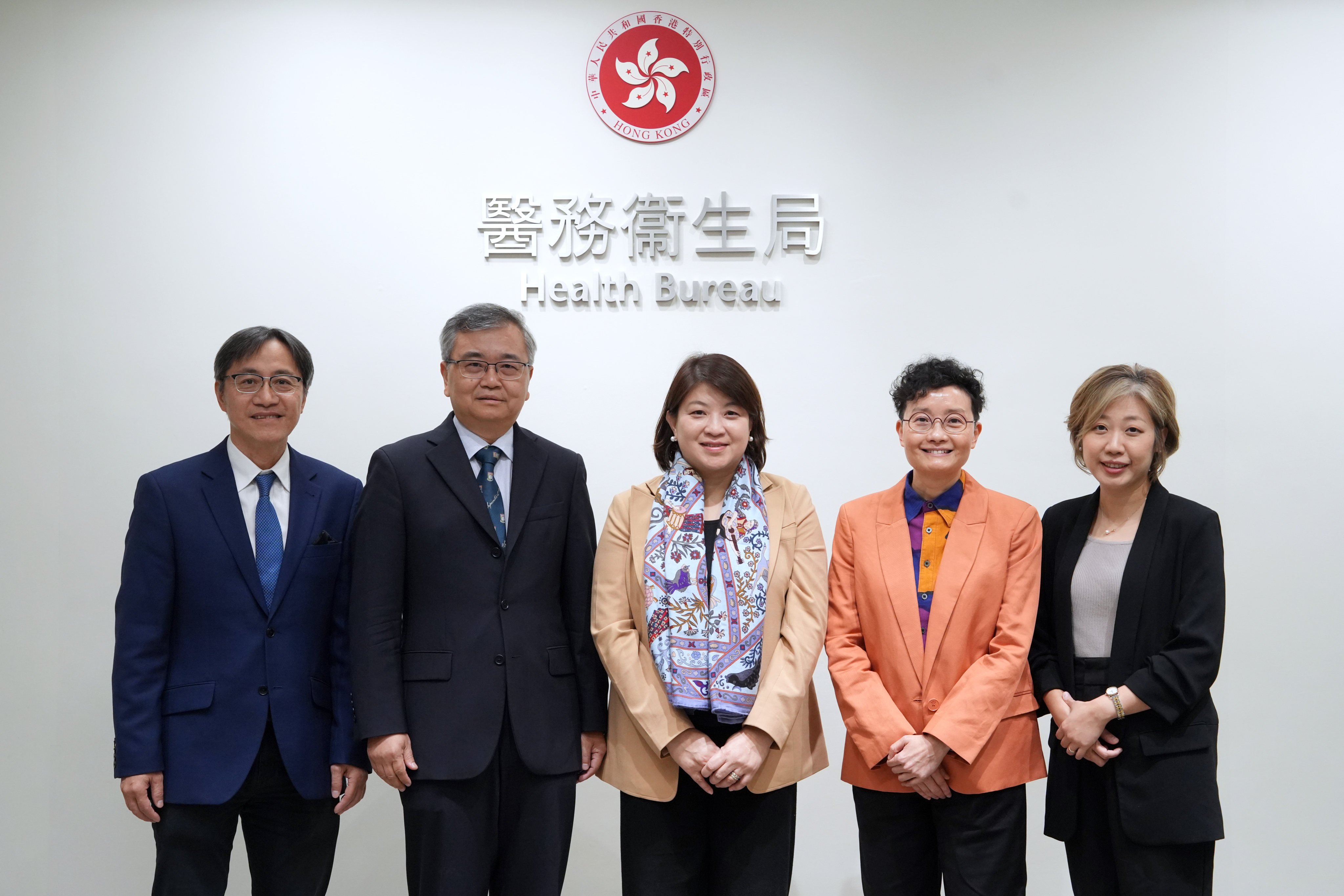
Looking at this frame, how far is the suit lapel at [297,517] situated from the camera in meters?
2.24

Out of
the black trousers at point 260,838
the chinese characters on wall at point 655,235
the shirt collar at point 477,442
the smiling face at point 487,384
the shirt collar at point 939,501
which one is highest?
the chinese characters on wall at point 655,235

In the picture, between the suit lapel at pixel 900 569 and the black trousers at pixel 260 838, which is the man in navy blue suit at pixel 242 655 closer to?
the black trousers at pixel 260 838

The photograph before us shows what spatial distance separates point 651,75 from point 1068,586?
2195mm

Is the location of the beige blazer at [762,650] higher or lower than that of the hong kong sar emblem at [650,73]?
lower

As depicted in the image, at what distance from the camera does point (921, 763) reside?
2.08 m

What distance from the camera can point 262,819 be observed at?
228 cm

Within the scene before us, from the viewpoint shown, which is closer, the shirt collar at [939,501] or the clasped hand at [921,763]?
the clasped hand at [921,763]

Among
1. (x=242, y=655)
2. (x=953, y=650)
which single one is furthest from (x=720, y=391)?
(x=242, y=655)

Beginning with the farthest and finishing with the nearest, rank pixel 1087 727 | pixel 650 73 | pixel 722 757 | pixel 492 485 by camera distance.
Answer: pixel 650 73 → pixel 492 485 → pixel 1087 727 → pixel 722 757

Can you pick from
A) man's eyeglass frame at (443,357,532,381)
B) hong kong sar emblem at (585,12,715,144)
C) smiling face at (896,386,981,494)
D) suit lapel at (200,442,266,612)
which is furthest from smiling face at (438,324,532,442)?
hong kong sar emblem at (585,12,715,144)

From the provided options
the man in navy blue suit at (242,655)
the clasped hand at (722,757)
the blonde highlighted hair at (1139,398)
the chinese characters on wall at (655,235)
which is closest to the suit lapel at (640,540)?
the clasped hand at (722,757)

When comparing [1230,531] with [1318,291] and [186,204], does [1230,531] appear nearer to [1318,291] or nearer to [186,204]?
[1318,291]

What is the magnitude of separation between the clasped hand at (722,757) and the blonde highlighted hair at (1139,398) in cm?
105

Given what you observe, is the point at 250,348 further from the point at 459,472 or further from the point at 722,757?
the point at 722,757
